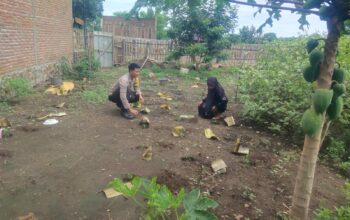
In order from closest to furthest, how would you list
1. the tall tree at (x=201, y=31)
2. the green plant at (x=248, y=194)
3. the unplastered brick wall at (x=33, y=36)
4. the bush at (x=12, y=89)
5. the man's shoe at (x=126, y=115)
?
the green plant at (x=248, y=194) → the man's shoe at (x=126, y=115) → the bush at (x=12, y=89) → the unplastered brick wall at (x=33, y=36) → the tall tree at (x=201, y=31)

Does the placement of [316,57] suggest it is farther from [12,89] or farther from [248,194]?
[12,89]

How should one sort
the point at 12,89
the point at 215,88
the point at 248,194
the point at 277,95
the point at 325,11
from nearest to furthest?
the point at 325,11 → the point at 248,194 → the point at 277,95 → the point at 215,88 → the point at 12,89

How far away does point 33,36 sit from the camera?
955cm

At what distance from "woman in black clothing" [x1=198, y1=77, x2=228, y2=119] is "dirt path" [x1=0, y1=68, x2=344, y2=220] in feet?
1.00

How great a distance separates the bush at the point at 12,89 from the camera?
7324 millimetres

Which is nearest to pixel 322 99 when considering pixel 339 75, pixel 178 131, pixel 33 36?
pixel 339 75

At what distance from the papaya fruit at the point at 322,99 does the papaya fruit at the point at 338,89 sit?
20 cm

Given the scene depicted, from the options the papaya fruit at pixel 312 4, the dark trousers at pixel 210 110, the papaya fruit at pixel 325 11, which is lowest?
the dark trousers at pixel 210 110

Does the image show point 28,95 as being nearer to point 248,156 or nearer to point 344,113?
point 248,156

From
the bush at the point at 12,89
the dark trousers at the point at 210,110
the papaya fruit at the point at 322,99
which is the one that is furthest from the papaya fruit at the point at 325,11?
the bush at the point at 12,89

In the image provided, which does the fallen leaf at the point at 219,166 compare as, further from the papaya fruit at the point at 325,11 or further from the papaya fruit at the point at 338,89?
the papaya fruit at the point at 325,11

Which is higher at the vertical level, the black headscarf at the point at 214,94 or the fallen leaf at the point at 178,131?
the black headscarf at the point at 214,94

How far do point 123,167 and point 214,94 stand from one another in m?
3.26

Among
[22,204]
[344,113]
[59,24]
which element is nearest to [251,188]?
[344,113]
